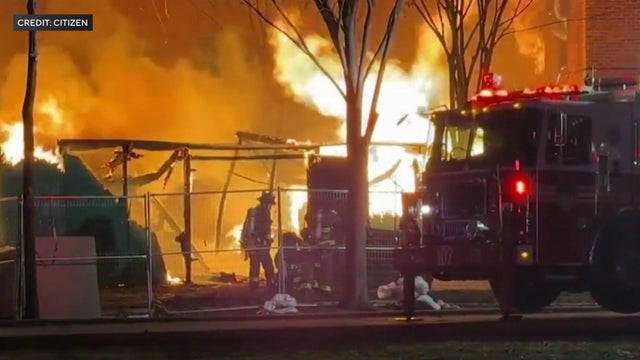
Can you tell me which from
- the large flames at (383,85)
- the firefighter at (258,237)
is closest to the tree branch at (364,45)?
the firefighter at (258,237)

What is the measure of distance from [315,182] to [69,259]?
5573mm

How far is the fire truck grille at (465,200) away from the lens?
1005 cm

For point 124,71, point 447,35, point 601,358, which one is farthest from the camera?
point 124,71

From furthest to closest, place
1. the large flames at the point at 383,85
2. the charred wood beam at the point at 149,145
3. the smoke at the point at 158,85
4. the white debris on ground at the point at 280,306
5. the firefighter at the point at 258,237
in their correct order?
1. the large flames at the point at 383,85
2. the smoke at the point at 158,85
3. the charred wood beam at the point at 149,145
4. the firefighter at the point at 258,237
5. the white debris on ground at the point at 280,306

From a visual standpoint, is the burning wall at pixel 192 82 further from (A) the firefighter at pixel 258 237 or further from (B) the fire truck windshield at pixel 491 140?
(B) the fire truck windshield at pixel 491 140

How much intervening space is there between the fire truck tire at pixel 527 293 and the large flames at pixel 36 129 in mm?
11617

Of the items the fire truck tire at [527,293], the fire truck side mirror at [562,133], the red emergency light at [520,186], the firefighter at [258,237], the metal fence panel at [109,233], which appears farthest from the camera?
the metal fence panel at [109,233]

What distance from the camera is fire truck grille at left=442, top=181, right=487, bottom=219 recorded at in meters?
10.1

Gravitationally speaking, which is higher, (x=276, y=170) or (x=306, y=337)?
(x=276, y=170)

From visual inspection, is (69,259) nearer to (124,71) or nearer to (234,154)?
(234,154)

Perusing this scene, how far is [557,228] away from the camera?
9.99 meters

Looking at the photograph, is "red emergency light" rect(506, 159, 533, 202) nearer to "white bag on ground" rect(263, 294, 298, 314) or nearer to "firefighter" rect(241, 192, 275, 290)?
"white bag on ground" rect(263, 294, 298, 314)

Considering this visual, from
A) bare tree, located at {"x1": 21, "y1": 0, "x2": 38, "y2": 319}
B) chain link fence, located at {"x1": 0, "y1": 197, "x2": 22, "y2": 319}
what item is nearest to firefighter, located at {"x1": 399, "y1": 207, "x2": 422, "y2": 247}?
bare tree, located at {"x1": 21, "y1": 0, "x2": 38, "y2": 319}

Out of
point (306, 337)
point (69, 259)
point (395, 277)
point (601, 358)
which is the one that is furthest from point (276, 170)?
point (601, 358)
